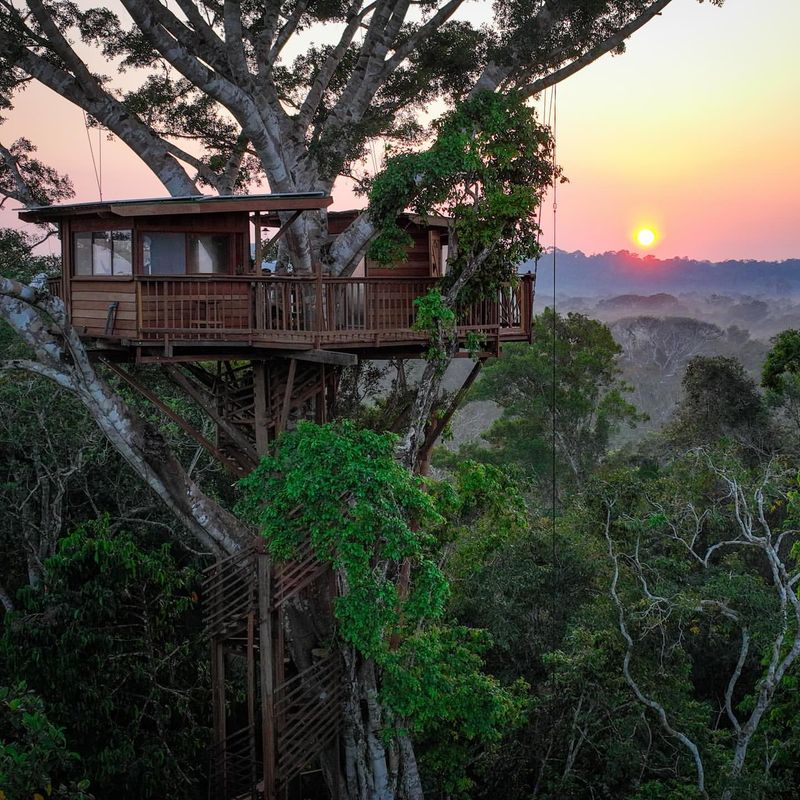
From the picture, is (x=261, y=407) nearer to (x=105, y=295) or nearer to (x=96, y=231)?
(x=105, y=295)

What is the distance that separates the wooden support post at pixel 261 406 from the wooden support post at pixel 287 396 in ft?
0.81

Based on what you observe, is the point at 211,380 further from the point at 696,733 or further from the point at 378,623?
the point at 696,733

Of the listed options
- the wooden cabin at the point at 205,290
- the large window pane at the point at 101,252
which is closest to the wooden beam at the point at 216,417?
the wooden cabin at the point at 205,290

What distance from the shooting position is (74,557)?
17.1m

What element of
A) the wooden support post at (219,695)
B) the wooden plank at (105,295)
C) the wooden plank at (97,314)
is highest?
the wooden plank at (105,295)

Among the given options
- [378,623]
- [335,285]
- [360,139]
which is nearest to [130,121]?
[360,139]

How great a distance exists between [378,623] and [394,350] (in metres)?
4.94

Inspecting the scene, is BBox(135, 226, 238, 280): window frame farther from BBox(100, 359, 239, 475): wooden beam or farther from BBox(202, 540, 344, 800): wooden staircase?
BBox(202, 540, 344, 800): wooden staircase

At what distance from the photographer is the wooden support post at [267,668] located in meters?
15.0

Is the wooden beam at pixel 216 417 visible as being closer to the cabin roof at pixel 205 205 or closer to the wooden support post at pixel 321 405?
the wooden support post at pixel 321 405

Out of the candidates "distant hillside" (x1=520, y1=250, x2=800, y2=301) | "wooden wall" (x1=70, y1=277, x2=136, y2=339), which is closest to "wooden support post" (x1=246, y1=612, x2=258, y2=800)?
"wooden wall" (x1=70, y1=277, x2=136, y2=339)

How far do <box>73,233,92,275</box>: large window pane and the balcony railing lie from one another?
1.31 metres

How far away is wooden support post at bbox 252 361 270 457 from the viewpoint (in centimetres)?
1547

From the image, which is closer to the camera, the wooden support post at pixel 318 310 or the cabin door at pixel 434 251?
the wooden support post at pixel 318 310
